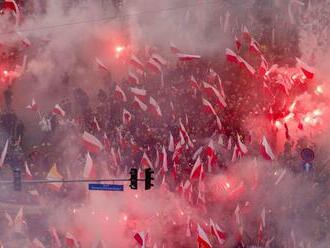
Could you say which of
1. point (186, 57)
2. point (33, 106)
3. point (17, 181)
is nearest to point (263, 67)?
point (186, 57)

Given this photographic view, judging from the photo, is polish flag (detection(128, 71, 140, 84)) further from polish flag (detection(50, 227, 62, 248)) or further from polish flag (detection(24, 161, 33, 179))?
polish flag (detection(50, 227, 62, 248))

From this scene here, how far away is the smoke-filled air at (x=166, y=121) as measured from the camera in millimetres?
19781

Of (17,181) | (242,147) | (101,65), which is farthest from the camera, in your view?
(101,65)

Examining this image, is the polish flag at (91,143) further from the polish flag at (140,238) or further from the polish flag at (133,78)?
the polish flag at (133,78)

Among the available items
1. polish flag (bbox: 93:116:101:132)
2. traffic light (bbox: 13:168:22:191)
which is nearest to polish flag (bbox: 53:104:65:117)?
polish flag (bbox: 93:116:101:132)

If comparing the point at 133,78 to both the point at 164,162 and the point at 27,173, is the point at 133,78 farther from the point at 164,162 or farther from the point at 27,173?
the point at 27,173

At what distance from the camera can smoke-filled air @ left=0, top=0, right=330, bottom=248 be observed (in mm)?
19781

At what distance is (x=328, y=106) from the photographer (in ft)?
67.2

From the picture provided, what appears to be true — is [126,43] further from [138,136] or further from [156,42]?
[138,136]

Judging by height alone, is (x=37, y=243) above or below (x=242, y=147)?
below

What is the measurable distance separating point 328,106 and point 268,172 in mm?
3668

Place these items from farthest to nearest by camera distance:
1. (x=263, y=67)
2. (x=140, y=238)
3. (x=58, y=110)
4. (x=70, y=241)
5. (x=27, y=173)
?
(x=58, y=110) < (x=27, y=173) < (x=263, y=67) < (x=70, y=241) < (x=140, y=238)

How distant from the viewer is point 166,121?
2156cm

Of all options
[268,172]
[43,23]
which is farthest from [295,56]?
[43,23]
